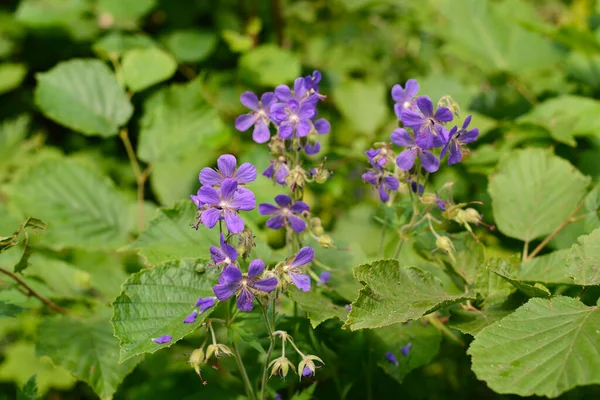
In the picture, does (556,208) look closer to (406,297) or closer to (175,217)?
(406,297)

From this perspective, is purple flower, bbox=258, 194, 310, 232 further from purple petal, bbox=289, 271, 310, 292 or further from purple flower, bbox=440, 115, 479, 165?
purple flower, bbox=440, 115, 479, 165

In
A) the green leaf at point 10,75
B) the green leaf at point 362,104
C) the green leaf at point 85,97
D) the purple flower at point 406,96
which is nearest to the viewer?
the purple flower at point 406,96

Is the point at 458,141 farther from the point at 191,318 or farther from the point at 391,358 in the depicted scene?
the point at 191,318

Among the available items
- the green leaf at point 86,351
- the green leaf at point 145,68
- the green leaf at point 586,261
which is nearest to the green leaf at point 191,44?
the green leaf at point 145,68

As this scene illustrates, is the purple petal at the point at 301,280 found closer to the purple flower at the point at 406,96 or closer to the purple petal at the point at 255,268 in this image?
the purple petal at the point at 255,268

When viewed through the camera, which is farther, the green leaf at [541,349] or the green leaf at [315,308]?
the green leaf at [315,308]
